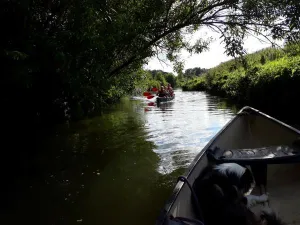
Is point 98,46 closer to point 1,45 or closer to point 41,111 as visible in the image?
point 1,45

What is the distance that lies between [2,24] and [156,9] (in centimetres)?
424

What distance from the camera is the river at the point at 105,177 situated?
4578 mm

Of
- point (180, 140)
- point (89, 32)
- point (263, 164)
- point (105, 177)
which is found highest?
point (89, 32)

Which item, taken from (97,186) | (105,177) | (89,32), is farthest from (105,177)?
(89,32)

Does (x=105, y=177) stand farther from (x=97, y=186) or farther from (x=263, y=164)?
(x=263, y=164)

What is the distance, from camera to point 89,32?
5.83 metres

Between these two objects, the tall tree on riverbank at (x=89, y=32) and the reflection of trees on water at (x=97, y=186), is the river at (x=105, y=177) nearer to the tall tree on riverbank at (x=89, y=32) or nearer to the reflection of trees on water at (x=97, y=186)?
the reflection of trees on water at (x=97, y=186)

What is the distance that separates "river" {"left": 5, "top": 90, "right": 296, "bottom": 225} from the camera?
15.0 ft

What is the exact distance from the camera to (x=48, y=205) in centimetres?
494

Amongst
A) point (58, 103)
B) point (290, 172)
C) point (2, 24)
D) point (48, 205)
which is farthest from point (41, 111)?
point (290, 172)

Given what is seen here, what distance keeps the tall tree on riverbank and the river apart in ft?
5.63

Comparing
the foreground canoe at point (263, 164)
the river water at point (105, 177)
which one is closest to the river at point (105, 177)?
the river water at point (105, 177)

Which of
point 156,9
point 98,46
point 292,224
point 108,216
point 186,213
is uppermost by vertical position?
point 156,9

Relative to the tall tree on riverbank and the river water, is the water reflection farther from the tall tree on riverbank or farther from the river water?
the tall tree on riverbank
